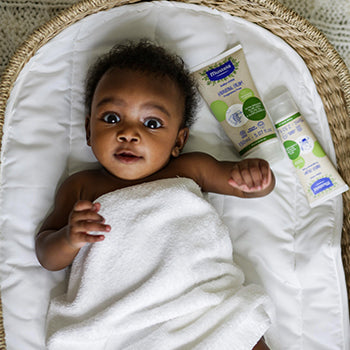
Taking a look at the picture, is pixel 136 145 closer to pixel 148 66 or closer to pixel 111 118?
pixel 111 118

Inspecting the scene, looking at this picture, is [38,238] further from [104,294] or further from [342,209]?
[342,209]

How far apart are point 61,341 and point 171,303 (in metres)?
0.24

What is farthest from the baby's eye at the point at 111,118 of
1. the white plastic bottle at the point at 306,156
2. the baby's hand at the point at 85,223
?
the white plastic bottle at the point at 306,156

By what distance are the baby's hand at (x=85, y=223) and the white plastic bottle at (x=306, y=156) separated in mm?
557

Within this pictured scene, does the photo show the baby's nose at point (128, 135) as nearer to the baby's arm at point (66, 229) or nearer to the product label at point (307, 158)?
the baby's arm at point (66, 229)

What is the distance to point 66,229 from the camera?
1.00 metres

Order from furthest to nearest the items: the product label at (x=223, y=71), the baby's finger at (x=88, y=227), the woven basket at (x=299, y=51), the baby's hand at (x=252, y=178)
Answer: the product label at (x=223, y=71) < the woven basket at (x=299, y=51) < the baby's hand at (x=252, y=178) < the baby's finger at (x=88, y=227)

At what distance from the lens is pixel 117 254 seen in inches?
41.5

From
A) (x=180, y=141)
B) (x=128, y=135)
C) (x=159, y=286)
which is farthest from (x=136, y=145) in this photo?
(x=159, y=286)

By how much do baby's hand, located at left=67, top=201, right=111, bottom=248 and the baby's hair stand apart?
1.17 feet

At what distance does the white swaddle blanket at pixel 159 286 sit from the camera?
100cm

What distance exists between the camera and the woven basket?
44.9 inches

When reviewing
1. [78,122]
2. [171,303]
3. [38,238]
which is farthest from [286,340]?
[78,122]

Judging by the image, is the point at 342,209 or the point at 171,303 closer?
the point at 171,303
